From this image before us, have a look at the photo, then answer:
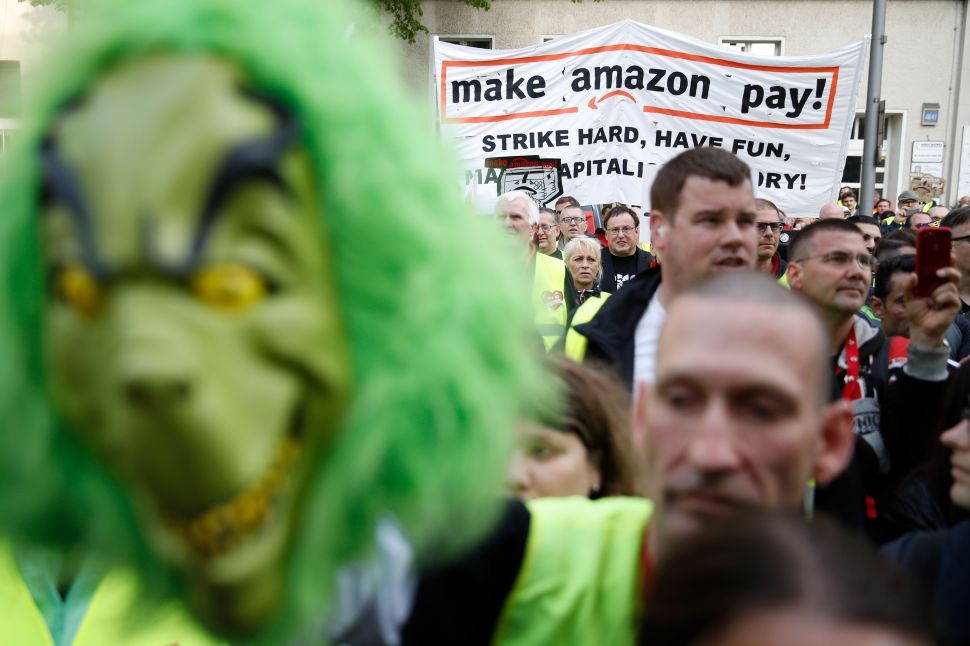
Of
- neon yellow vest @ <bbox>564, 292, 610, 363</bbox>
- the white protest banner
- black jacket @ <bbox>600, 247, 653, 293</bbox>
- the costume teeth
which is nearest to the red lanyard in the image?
neon yellow vest @ <bbox>564, 292, 610, 363</bbox>

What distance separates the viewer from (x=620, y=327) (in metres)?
2.73

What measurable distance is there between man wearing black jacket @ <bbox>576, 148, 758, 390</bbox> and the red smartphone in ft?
2.18

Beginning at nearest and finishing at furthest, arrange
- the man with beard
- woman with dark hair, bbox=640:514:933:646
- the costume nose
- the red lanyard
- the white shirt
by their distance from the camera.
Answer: the costume nose < woman with dark hair, bbox=640:514:933:646 < the white shirt < the red lanyard < the man with beard

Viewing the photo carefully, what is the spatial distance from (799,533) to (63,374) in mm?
713

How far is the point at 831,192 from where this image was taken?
589 cm

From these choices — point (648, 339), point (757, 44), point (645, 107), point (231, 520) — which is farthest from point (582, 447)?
point (757, 44)

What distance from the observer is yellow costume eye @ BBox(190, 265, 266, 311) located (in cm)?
67

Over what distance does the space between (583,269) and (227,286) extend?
505 centimetres

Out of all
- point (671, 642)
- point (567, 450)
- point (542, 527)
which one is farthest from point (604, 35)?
point (671, 642)

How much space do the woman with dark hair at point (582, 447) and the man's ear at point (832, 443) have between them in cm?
53

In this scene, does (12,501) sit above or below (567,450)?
above

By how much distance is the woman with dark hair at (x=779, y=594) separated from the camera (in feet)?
2.59

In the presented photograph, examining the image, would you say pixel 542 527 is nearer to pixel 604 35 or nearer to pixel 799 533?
pixel 799 533

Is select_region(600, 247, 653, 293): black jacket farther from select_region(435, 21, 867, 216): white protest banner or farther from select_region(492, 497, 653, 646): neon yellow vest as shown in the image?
select_region(492, 497, 653, 646): neon yellow vest
